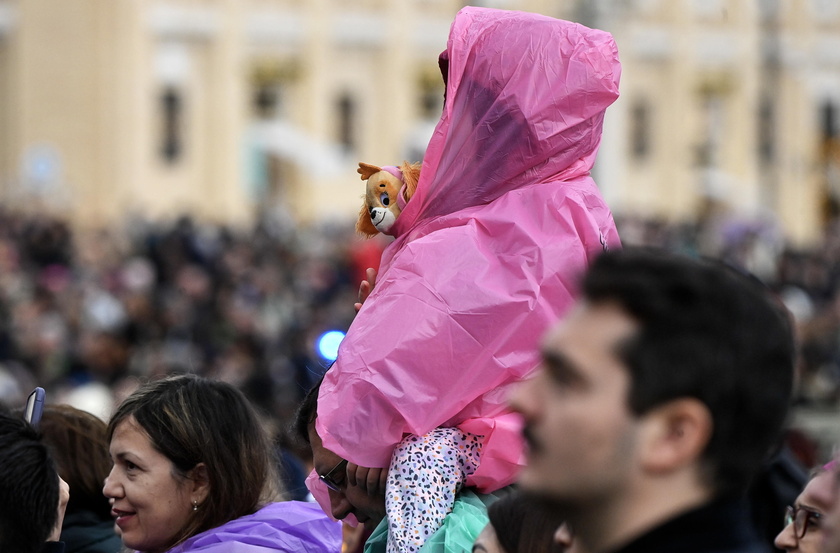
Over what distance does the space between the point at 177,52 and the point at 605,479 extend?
123 ft

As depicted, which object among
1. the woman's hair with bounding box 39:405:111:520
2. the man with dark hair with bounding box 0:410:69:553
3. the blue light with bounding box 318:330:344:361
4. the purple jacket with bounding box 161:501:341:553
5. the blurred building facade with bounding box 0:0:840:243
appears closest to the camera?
the man with dark hair with bounding box 0:410:69:553

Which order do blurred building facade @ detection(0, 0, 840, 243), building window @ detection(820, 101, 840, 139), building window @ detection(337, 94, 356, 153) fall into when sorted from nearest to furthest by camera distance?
blurred building facade @ detection(0, 0, 840, 243)
building window @ detection(337, 94, 356, 153)
building window @ detection(820, 101, 840, 139)

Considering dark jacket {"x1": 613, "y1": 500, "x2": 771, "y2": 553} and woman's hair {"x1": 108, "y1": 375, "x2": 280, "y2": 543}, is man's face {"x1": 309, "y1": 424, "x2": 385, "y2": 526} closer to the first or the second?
woman's hair {"x1": 108, "y1": 375, "x2": 280, "y2": 543}

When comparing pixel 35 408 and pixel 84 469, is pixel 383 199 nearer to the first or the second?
pixel 35 408

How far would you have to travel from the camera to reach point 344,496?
3.51m

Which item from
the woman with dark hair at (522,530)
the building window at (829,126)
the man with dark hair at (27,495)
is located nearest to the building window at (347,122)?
the building window at (829,126)

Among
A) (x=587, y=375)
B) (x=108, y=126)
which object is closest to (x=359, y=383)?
(x=587, y=375)

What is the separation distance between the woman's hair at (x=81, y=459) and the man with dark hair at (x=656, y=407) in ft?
7.88

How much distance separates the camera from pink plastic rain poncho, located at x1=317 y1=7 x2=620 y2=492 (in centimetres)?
321

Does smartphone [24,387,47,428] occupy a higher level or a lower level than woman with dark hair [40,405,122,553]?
higher

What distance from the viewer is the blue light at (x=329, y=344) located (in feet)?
12.6

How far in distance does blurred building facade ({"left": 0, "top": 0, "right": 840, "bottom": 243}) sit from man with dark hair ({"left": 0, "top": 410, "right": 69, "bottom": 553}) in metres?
28.9

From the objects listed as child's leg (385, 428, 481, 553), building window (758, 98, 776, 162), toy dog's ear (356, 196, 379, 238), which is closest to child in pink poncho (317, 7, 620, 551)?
child's leg (385, 428, 481, 553)

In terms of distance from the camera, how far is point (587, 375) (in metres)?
2.04
